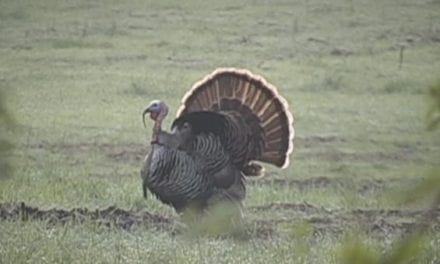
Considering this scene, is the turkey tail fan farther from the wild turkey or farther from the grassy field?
the grassy field

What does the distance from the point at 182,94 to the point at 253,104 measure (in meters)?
7.84

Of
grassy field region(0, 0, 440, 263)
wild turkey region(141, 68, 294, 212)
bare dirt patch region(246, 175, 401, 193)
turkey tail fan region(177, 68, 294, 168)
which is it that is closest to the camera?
grassy field region(0, 0, 440, 263)

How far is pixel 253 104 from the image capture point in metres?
8.80

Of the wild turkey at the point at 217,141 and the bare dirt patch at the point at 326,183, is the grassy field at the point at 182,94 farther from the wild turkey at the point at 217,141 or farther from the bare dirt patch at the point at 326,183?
the wild turkey at the point at 217,141

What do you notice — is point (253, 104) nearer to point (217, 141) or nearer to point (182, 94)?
point (217, 141)

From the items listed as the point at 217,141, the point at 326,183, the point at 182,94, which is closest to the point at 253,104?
the point at 217,141

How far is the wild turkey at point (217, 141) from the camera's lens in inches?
326

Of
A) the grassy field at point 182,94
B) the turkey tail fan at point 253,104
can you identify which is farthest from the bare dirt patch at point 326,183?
the turkey tail fan at point 253,104

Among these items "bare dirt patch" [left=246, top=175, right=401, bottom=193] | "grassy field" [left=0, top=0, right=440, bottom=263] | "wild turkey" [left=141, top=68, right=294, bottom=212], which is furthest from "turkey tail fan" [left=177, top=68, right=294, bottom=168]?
"bare dirt patch" [left=246, top=175, right=401, bottom=193]

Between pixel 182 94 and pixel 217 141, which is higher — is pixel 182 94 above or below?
below

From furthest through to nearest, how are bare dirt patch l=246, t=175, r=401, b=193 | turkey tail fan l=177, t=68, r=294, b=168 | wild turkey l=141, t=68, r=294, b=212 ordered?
bare dirt patch l=246, t=175, r=401, b=193 → turkey tail fan l=177, t=68, r=294, b=168 → wild turkey l=141, t=68, r=294, b=212

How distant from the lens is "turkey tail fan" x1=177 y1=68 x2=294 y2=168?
8766mm

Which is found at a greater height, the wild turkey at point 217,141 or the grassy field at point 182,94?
the wild turkey at point 217,141

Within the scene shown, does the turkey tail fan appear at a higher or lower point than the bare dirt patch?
higher
